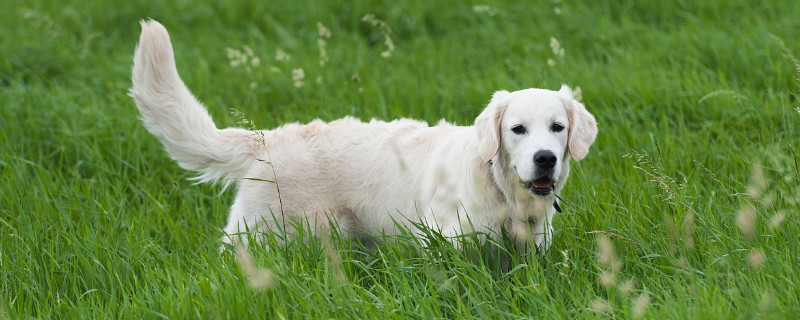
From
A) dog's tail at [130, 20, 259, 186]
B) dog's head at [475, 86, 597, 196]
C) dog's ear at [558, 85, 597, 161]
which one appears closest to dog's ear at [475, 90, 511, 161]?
dog's head at [475, 86, 597, 196]

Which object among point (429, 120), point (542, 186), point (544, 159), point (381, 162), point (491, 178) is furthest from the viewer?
point (429, 120)

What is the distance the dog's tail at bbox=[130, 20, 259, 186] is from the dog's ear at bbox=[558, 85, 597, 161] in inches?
66.5

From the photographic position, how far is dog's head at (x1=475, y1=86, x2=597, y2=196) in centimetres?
346

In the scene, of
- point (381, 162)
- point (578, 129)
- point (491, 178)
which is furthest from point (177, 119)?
point (578, 129)

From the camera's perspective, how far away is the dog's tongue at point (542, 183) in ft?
11.6

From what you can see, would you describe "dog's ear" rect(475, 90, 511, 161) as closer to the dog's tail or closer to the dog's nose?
the dog's nose

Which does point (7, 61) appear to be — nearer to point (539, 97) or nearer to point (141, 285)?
point (141, 285)

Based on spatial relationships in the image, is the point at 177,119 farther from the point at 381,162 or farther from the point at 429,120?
the point at 429,120

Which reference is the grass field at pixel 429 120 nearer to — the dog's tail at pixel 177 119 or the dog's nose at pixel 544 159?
the dog's tail at pixel 177 119

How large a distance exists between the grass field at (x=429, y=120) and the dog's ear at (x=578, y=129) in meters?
0.30

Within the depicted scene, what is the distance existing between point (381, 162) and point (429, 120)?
191 centimetres

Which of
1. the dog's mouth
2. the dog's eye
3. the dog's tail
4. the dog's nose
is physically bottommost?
the dog's mouth

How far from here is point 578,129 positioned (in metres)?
3.64

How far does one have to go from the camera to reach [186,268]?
3.70 metres
